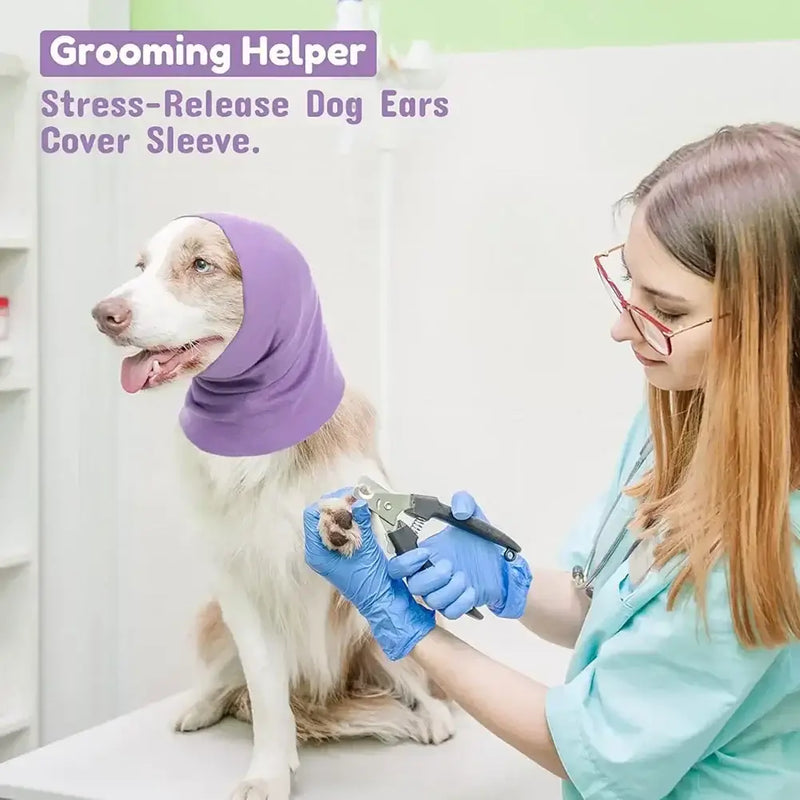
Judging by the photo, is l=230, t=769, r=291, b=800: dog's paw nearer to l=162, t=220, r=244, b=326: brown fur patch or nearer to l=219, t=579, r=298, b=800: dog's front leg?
l=219, t=579, r=298, b=800: dog's front leg

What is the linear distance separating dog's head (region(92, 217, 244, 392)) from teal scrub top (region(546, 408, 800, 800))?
1.76ft

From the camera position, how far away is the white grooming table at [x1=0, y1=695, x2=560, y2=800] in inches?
55.2

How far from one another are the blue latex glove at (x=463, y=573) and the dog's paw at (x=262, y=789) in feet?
1.15

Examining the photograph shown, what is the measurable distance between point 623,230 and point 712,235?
0.78 metres

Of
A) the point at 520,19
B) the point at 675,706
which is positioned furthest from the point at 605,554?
the point at 520,19

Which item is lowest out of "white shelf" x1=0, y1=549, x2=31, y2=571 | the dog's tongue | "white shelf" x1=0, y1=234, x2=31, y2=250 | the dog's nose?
"white shelf" x1=0, y1=549, x2=31, y2=571

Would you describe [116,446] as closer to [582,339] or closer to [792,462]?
[582,339]

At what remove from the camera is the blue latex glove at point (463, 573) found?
1123 millimetres

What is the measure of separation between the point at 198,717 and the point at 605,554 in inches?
25.5

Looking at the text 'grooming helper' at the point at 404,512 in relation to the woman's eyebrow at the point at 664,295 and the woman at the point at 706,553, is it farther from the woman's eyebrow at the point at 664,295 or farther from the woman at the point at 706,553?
the woman's eyebrow at the point at 664,295

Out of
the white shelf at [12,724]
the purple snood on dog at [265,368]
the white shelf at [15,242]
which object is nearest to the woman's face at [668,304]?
the purple snood on dog at [265,368]

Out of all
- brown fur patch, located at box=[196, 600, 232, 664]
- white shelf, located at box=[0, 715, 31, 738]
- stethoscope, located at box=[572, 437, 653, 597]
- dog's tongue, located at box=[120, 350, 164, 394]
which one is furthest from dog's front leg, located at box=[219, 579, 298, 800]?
white shelf, located at box=[0, 715, 31, 738]

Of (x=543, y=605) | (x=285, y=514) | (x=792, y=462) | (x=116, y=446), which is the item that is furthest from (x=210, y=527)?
(x=792, y=462)

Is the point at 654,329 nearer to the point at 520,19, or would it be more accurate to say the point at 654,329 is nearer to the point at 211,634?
the point at 211,634
